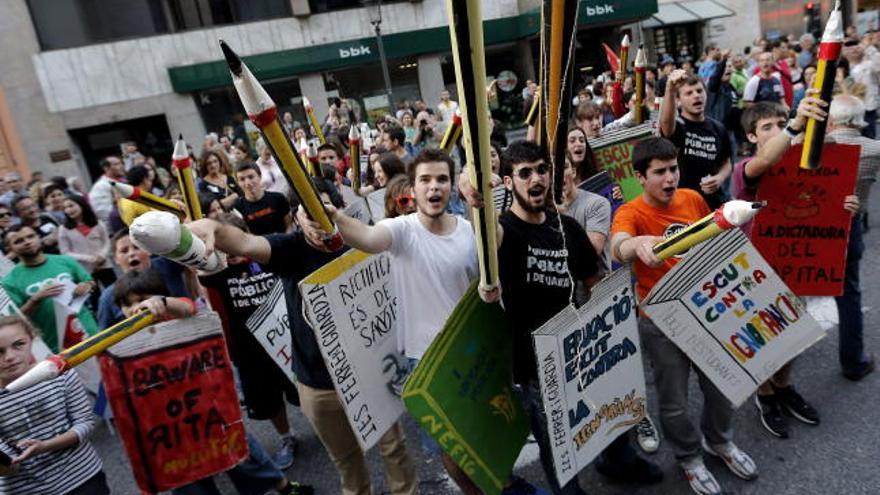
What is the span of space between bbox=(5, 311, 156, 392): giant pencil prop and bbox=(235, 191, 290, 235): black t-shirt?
94.3 inches

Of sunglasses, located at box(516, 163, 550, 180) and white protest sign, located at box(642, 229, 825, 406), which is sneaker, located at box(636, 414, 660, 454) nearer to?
white protest sign, located at box(642, 229, 825, 406)

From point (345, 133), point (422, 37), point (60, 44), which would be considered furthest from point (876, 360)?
point (60, 44)

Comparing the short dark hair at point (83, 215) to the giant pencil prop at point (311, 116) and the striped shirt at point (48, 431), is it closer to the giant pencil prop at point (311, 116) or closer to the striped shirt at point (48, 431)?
the giant pencil prop at point (311, 116)

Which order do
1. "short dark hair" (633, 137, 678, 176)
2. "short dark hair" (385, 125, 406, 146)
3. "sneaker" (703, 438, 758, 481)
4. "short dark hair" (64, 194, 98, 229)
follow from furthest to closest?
"short dark hair" (385, 125, 406, 146) → "short dark hair" (64, 194, 98, 229) → "sneaker" (703, 438, 758, 481) → "short dark hair" (633, 137, 678, 176)

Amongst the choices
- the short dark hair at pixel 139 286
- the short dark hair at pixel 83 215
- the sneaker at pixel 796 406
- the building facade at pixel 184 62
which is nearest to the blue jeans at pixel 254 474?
the short dark hair at pixel 139 286

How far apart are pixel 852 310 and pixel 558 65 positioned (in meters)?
2.69

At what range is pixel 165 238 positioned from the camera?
56.2 inches

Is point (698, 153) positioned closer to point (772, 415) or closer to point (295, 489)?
point (772, 415)

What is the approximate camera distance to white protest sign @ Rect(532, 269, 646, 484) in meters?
2.16

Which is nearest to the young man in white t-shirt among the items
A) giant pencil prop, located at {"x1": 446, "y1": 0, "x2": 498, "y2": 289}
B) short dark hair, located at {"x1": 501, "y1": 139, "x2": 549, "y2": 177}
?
short dark hair, located at {"x1": 501, "y1": 139, "x2": 549, "y2": 177}

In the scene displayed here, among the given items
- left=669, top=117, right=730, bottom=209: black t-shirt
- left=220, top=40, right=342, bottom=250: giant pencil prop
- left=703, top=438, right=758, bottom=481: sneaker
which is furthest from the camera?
left=669, top=117, right=730, bottom=209: black t-shirt

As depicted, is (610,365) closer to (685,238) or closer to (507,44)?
(685,238)

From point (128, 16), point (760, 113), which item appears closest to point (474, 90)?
point (760, 113)

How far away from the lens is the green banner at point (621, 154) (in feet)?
13.8
